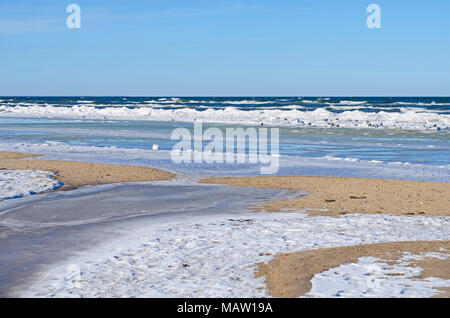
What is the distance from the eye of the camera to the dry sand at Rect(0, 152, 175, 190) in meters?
13.8

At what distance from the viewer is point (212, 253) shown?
709 centimetres

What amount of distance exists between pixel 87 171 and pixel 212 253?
8869 mm

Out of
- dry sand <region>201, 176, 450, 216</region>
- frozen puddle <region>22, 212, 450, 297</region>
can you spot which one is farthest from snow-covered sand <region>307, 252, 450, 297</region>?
dry sand <region>201, 176, 450, 216</region>

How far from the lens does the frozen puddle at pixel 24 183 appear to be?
11.5 m

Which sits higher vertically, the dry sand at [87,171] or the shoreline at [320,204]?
the dry sand at [87,171]

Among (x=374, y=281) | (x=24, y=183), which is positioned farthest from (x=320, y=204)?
(x=24, y=183)

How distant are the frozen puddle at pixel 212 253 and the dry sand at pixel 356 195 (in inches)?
26.9

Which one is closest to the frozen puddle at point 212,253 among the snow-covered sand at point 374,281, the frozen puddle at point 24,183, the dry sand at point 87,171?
the snow-covered sand at point 374,281

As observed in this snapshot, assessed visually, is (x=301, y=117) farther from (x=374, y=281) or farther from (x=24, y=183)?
(x=374, y=281)

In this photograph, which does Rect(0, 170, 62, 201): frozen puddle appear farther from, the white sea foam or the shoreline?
the white sea foam

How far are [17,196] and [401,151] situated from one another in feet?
47.4

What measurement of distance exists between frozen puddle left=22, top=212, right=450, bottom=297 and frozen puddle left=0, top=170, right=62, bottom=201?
396cm

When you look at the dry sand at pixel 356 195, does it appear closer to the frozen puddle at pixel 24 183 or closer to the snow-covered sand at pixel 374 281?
the snow-covered sand at pixel 374 281

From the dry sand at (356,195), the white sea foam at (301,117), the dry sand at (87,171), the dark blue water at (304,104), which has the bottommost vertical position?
the dry sand at (356,195)
